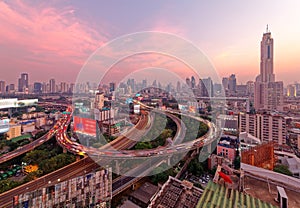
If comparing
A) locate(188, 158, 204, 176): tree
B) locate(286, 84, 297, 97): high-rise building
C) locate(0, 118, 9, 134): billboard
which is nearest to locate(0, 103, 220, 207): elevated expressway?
locate(188, 158, 204, 176): tree

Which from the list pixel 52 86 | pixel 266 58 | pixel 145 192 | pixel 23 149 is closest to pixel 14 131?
pixel 23 149

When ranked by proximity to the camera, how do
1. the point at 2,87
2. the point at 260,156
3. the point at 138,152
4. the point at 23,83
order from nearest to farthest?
the point at 138,152 < the point at 260,156 < the point at 2,87 < the point at 23,83

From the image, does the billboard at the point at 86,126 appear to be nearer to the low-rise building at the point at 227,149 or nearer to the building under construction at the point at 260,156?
the low-rise building at the point at 227,149

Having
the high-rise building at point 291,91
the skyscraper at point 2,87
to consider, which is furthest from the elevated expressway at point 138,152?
the high-rise building at point 291,91

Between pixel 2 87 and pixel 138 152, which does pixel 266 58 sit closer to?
pixel 138 152

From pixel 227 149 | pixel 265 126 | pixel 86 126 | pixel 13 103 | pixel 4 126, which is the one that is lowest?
pixel 227 149

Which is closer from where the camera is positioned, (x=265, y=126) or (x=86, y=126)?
(x=86, y=126)

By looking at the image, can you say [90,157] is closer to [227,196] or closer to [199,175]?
[199,175]
